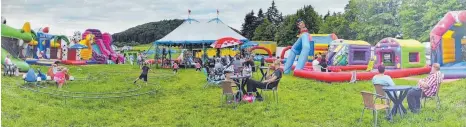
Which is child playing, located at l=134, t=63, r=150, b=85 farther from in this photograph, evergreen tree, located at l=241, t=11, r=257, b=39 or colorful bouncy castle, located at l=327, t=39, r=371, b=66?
colorful bouncy castle, located at l=327, t=39, r=371, b=66

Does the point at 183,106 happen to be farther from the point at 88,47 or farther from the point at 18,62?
the point at 18,62

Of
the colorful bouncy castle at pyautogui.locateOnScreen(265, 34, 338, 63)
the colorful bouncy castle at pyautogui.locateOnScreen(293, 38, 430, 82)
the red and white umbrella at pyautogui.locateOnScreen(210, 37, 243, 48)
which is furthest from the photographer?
the red and white umbrella at pyautogui.locateOnScreen(210, 37, 243, 48)

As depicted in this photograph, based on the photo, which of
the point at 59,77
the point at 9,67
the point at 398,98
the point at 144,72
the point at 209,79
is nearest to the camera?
the point at 398,98

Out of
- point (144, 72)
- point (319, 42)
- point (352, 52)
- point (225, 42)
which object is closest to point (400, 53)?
point (352, 52)

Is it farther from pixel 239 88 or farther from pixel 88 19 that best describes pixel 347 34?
pixel 88 19

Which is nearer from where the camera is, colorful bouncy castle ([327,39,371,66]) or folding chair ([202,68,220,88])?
colorful bouncy castle ([327,39,371,66])

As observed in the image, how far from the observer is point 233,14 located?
5.54 m

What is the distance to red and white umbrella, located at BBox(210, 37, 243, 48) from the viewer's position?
6668mm

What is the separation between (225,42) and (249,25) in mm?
1350

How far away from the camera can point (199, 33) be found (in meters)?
7.11

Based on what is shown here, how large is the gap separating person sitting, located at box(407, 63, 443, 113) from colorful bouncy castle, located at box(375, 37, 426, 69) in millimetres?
502

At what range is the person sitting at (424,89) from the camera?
452 centimetres

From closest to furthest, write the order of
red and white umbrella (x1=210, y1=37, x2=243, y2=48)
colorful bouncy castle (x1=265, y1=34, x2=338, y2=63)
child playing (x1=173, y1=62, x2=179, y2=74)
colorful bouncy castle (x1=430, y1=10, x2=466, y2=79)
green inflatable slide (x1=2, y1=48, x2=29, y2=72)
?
colorful bouncy castle (x1=430, y1=10, x2=466, y2=79), green inflatable slide (x1=2, y1=48, x2=29, y2=72), colorful bouncy castle (x1=265, y1=34, x2=338, y2=63), child playing (x1=173, y1=62, x2=179, y2=74), red and white umbrella (x1=210, y1=37, x2=243, y2=48)

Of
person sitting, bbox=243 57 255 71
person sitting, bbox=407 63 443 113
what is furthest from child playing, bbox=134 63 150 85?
person sitting, bbox=407 63 443 113
